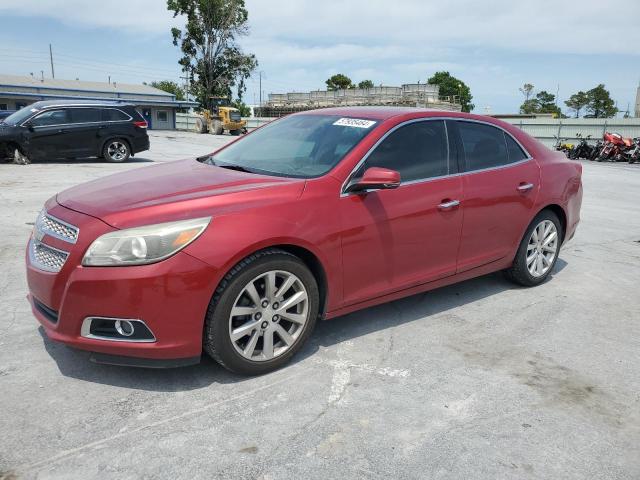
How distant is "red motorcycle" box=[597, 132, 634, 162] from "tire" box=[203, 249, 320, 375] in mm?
26173

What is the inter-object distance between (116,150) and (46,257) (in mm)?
13026

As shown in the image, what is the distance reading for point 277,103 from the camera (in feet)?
235

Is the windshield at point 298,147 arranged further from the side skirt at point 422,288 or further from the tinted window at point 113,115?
the tinted window at point 113,115

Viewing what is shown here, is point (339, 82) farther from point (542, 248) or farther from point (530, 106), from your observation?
point (542, 248)

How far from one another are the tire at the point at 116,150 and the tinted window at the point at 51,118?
4.02 feet

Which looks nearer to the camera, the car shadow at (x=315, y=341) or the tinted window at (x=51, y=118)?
the car shadow at (x=315, y=341)

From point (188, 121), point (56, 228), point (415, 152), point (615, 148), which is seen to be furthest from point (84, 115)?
point (188, 121)

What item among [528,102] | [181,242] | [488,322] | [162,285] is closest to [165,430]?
[162,285]

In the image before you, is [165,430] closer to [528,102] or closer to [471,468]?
[471,468]

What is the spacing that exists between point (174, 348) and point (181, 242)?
0.59 m

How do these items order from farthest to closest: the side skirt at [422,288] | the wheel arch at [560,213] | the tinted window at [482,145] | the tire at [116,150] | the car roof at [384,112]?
1. the tire at [116,150]
2. the wheel arch at [560,213]
3. the tinted window at [482,145]
4. the car roof at [384,112]
5. the side skirt at [422,288]

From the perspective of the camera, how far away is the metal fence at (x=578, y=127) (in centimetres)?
3077

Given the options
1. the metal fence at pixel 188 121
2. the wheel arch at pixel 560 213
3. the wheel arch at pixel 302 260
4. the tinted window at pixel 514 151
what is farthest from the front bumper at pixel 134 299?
the metal fence at pixel 188 121

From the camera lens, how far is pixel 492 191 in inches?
176
